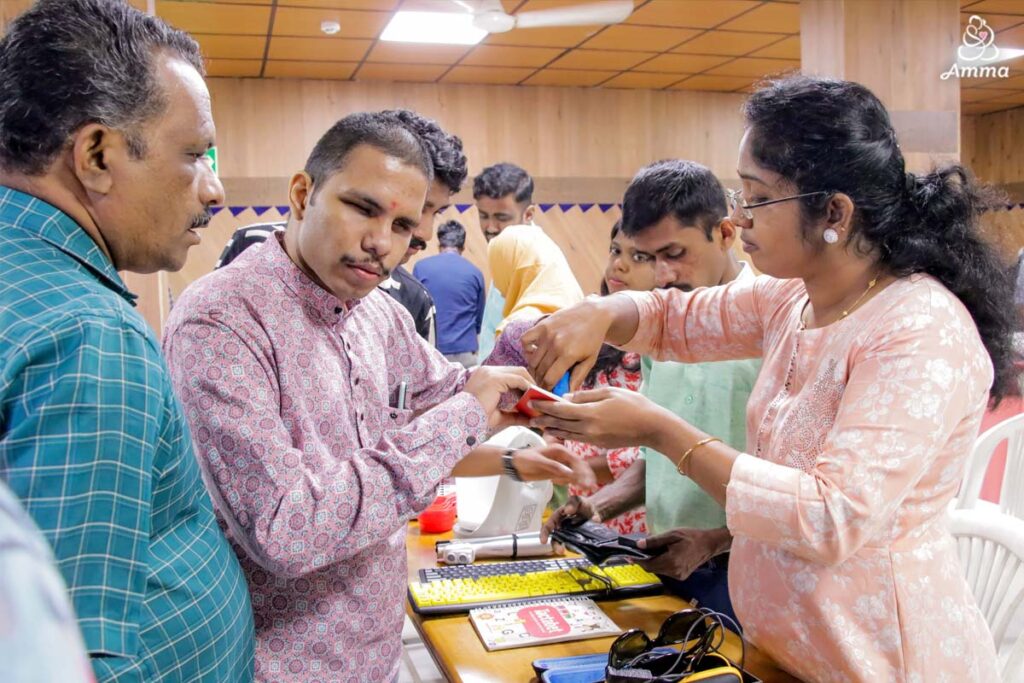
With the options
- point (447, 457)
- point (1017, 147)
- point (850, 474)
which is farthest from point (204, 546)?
point (1017, 147)

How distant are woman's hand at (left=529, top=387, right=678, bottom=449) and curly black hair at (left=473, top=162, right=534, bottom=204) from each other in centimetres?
339

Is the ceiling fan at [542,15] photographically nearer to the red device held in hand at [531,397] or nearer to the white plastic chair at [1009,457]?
the white plastic chair at [1009,457]

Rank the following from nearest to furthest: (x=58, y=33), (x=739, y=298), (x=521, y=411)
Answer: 1. (x=58, y=33)
2. (x=521, y=411)
3. (x=739, y=298)

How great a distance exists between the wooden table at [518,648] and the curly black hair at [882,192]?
0.76 meters

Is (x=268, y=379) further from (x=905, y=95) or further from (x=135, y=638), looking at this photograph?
(x=905, y=95)

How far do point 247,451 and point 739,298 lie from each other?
3.72 ft

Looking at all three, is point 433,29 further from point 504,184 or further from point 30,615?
point 30,615

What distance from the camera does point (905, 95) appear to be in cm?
499

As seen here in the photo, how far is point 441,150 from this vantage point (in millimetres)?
2467

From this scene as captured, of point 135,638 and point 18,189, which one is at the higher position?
point 18,189

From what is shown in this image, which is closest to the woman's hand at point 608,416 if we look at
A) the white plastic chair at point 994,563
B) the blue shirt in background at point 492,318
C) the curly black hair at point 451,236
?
the white plastic chair at point 994,563

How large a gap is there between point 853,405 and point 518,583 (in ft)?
3.37

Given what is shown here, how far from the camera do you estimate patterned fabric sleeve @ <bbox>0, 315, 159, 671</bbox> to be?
84 centimetres

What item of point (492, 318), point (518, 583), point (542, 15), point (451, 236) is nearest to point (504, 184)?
point (492, 318)
